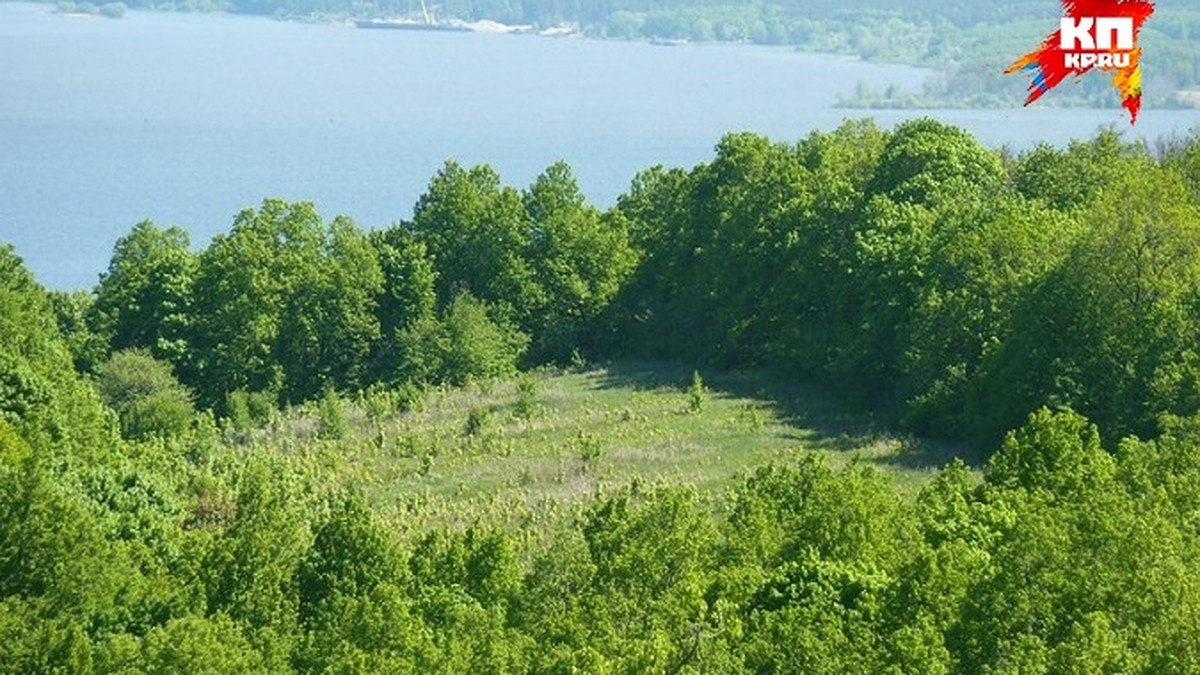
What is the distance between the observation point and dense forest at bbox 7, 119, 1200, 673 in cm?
2612

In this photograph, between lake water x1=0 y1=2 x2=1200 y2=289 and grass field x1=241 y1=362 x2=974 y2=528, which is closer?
grass field x1=241 y1=362 x2=974 y2=528

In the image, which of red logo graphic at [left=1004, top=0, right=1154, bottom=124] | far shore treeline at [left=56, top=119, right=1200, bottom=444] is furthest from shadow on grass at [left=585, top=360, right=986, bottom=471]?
red logo graphic at [left=1004, top=0, right=1154, bottom=124]

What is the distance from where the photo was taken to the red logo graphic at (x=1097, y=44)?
4434 cm

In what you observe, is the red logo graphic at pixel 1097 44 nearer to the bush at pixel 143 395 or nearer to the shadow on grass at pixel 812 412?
the shadow on grass at pixel 812 412

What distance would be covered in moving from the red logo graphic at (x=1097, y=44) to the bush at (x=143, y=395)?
24073mm

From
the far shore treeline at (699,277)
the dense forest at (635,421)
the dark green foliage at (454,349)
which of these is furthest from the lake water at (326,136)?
the dark green foliage at (454,349)

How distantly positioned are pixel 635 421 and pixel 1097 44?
15030 millimetres

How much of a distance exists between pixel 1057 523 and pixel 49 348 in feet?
104

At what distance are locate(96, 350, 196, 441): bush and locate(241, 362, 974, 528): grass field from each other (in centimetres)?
267

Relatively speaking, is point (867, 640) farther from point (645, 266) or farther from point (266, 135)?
point (266, 135)

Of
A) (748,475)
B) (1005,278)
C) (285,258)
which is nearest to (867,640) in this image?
(748,475)

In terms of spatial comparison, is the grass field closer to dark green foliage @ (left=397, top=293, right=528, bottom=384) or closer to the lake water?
dark green foliage @ (left=397, top=293, right=528, bottom=384)

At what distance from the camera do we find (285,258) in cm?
6119

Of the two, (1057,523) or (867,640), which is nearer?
(867,640)
